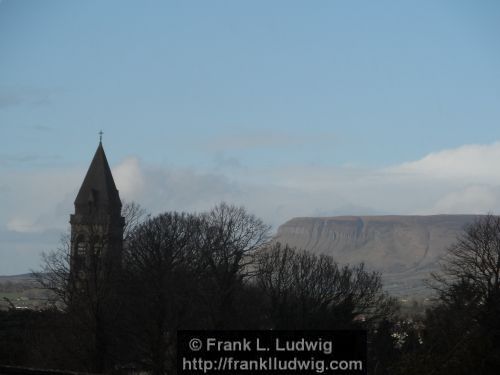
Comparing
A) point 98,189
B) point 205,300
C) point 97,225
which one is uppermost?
point 98,189

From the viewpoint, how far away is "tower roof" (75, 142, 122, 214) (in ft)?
371

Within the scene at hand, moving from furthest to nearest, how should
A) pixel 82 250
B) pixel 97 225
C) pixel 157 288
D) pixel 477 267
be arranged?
pixel 97 225, pixel 477 267, pixel 82 250, pixel 157 288

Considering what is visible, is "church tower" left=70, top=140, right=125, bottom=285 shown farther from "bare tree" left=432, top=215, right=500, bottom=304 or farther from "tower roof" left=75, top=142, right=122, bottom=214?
"bare tree" left=432, top=215, right=500, bottom=304

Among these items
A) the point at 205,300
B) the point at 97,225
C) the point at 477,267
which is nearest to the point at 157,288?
the point at 205,300

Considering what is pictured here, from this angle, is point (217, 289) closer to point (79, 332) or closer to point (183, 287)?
point (183, 287)

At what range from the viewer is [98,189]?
11406 cm

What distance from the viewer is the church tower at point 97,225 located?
64.4 m

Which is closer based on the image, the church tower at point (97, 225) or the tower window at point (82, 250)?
the church tower at point (97, 225)

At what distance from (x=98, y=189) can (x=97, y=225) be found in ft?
111

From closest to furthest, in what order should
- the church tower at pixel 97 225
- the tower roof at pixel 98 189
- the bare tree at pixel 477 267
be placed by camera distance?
1. the bare tree at pixel 477 267
2. the church tower at pixel 97 225
3. the tower roof at pixel 98 189

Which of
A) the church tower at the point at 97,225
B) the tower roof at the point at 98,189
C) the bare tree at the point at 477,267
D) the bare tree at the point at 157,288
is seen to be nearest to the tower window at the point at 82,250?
the church tower at the point at 97,225

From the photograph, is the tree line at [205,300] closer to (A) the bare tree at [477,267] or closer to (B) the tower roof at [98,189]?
(A) the bare tree at [477,267]

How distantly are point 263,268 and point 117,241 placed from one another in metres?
18.2

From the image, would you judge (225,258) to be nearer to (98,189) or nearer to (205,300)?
(205,300)
